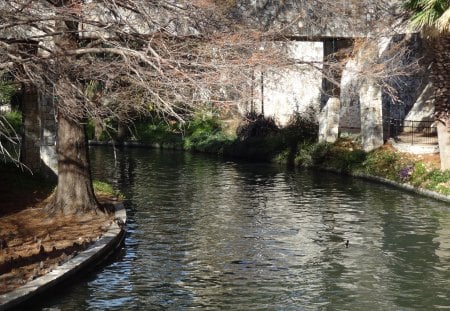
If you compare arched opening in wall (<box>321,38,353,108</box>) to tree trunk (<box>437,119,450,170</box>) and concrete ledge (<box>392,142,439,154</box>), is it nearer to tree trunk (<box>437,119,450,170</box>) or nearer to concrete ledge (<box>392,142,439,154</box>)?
concrete ledge (<box>392,142,439,154</box>)

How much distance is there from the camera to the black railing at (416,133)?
2964 cm

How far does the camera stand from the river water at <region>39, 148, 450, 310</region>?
11.7 metres

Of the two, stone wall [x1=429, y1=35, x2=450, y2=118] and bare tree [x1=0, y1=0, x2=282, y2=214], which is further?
stone wall [x1=429, y1=35, x2=450, y2=118]

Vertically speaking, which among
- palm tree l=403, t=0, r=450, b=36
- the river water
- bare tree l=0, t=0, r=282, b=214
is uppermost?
palm tree l=403, t=0, r=450, b=36

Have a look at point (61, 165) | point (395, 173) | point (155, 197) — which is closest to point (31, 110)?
point (155, 197)

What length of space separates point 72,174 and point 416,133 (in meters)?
19.2

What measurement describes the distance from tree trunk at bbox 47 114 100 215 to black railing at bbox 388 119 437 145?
15.4 m

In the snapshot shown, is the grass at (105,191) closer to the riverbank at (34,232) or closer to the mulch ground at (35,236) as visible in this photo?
the riverbank at (34,232)

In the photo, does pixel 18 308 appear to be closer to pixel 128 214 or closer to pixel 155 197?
pixel 128 214

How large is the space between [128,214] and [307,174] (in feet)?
35.6

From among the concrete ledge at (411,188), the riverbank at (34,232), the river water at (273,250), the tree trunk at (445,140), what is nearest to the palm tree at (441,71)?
the tree trunk at (445,140)

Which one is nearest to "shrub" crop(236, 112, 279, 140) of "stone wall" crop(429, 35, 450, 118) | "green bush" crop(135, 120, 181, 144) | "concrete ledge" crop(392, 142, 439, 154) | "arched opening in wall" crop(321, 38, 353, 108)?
"arched opening in wall" crop(321, 38, 353, 108)

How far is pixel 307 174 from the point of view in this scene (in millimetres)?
28891

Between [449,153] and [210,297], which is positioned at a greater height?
[449,153]
